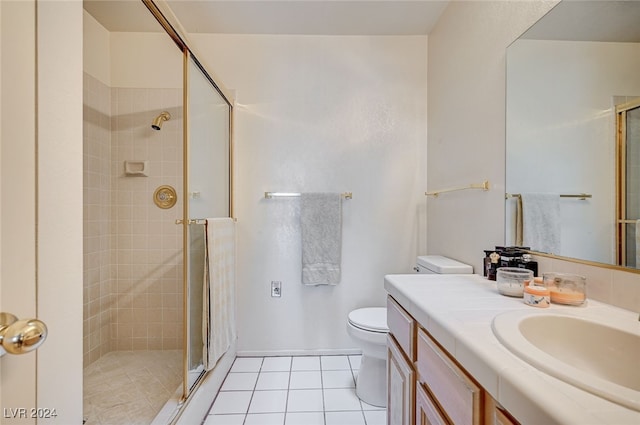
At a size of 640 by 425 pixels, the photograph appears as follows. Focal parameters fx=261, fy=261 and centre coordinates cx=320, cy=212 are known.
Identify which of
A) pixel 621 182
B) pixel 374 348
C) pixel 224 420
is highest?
pixel 621 182

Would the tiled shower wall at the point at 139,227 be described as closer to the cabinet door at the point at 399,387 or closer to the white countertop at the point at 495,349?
the cabinet door at the point at 399,387

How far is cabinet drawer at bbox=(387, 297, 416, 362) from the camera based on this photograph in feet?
2.90

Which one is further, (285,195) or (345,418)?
(285,195)

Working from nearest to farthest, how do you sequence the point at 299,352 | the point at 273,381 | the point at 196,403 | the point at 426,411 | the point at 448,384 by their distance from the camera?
the point at 448,384
the point at 426,411
the point at 196,403
the point at 273,381
the point at 299,352

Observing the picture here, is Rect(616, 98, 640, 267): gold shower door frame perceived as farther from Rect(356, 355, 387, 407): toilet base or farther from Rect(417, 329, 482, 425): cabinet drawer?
Rect(356, 355, 387, 407): toilet base

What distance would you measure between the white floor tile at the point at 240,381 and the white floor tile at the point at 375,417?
711 millimetres

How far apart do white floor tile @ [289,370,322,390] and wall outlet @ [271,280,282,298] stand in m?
0.53

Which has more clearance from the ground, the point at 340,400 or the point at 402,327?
the point at 402,327

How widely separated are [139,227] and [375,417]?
1959 mm

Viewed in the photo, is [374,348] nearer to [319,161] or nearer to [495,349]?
[495,349]

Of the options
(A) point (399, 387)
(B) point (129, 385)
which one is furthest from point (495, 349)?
(B) point (129, 385)

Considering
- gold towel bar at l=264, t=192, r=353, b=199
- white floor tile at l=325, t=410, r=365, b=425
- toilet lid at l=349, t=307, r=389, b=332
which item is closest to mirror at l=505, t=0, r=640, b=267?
toilet lid at l=349, t=307, r=389, b=332
